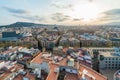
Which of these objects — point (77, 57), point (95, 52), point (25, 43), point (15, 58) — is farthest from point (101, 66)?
point (25, 43)

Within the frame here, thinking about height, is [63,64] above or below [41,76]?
above

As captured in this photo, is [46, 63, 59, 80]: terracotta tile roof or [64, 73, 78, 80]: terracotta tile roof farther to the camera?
[46, 63, 59, 80]: terracotta tile roof

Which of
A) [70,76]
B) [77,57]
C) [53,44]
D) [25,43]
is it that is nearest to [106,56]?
[77,57]

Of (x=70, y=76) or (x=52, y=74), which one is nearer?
(x=70, y=76)

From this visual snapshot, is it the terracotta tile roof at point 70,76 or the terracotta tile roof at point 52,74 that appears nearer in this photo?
the terracotta tile roof at point 70,76

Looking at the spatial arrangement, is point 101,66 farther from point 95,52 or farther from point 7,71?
point 7,71

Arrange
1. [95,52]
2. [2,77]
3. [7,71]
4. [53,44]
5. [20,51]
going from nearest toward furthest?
1. [2,77]
2. [7,71]
3. [20,51]
4. [95,52]
5. [53,44]

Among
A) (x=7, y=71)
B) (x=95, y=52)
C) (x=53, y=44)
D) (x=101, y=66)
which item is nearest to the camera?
(x=7, y=71)

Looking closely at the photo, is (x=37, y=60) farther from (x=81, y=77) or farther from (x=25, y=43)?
(x=25, y=43)

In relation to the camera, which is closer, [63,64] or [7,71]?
[63,64]
